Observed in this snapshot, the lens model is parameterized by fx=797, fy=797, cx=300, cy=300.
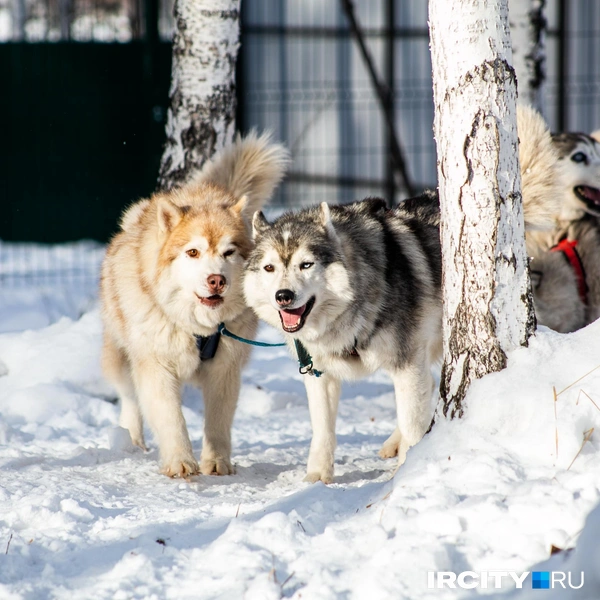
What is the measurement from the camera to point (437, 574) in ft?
7.55

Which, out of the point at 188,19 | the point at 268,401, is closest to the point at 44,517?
the point at 268,401

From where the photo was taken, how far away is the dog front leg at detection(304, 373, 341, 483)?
12.5ft

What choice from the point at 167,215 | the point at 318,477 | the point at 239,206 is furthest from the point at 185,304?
the point at 318,477

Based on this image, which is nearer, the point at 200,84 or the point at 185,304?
the point at 185,304

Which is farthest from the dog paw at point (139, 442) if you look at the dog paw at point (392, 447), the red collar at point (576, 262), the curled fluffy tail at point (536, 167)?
the red collar at point (576, 262)

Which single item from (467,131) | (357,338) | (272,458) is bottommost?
(272,458)

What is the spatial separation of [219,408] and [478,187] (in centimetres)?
181

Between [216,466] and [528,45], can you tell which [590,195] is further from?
[216,466]

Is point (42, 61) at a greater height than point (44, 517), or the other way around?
point (42, 61)

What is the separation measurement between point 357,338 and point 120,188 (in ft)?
20.1

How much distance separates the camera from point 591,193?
17.0 ft

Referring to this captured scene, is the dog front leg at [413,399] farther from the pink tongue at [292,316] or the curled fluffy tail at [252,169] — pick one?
the curled fluffy tail at [252,169]

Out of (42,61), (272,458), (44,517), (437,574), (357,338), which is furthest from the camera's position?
(42,61)

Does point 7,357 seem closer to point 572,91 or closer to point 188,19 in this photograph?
point 188,19
